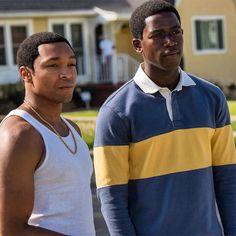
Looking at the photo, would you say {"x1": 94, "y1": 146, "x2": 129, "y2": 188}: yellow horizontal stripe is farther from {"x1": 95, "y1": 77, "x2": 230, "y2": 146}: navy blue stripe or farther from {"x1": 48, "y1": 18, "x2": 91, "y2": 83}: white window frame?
{"x1": 48, "y1": 18, "x2": 91, "y2": 83}: white window frame

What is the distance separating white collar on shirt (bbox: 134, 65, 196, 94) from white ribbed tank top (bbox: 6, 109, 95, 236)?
56 cm

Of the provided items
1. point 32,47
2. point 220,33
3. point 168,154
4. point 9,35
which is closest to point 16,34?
point 9,35

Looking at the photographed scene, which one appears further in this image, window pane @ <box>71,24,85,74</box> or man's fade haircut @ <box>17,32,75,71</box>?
window pane @ <box>71,24,85,74</box>

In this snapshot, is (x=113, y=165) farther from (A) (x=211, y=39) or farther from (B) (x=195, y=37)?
(A) (x=211, y=39)

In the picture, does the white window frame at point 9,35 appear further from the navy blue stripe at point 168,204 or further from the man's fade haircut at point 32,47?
the man's fade haircut at point 32,47

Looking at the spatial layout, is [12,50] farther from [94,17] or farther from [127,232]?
[127,232]

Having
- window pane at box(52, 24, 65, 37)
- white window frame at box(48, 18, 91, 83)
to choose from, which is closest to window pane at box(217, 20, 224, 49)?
white window frame at box(48, 18, 91, 83)

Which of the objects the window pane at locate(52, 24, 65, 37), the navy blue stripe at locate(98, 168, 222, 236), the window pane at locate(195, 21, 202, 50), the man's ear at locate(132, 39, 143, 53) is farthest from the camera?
the window pane at locate(195, 21, 202, 50)

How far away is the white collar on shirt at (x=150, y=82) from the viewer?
10.3 ft

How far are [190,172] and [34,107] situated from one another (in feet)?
2.65

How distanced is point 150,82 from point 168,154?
0.35 metres

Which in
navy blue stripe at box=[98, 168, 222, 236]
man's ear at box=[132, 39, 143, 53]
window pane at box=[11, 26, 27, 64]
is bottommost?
navy blue stripe at box=[98, 168, 222, 236]

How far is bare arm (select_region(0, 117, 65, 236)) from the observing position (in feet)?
8.13

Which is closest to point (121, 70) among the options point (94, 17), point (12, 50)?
point (94, 17)
